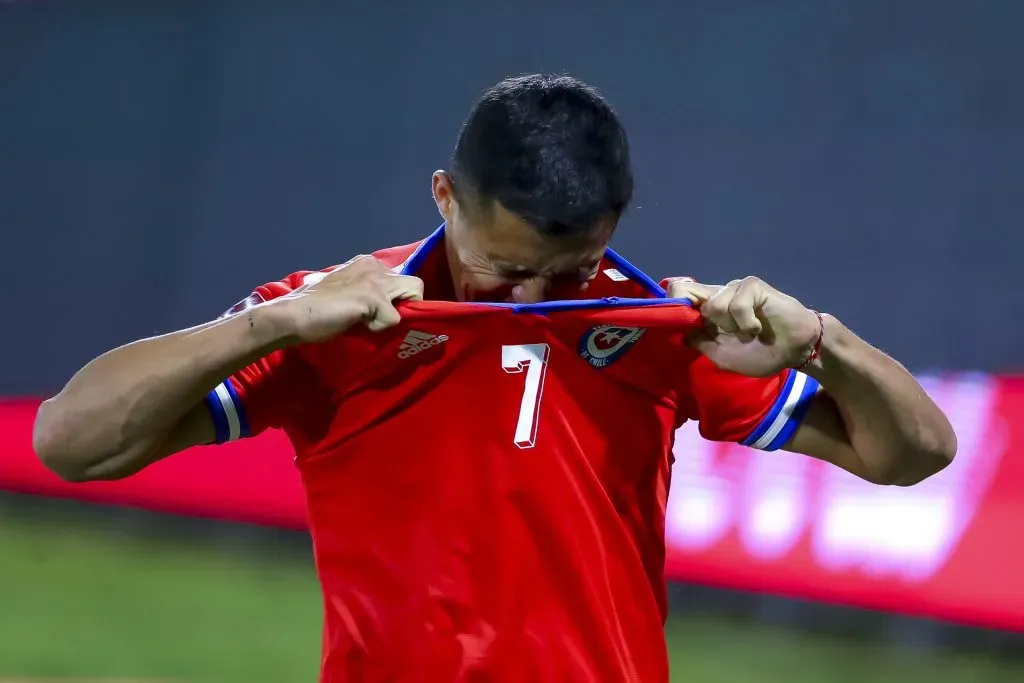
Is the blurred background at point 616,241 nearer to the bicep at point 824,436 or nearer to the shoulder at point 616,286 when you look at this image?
the bicep at point 824,436

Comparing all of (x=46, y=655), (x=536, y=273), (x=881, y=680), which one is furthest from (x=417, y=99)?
(x=536, y=273)

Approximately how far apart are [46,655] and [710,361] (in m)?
1.85

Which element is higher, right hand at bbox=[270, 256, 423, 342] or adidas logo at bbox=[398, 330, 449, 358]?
right hand at bbox=[270, 256, 423, 342]

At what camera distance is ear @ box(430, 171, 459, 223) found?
1101 millimetres

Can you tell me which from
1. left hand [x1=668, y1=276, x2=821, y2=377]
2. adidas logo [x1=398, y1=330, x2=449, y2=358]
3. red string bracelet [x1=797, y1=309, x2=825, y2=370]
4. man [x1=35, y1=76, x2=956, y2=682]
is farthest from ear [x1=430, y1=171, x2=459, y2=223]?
red string bracelet [x1=797, y1=309, x2=825, y2=370]

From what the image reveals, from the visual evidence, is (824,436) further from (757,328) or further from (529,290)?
(529,290)

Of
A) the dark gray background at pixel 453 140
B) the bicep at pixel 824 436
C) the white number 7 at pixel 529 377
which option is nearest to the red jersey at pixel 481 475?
the white number 7 at pixel 529 377

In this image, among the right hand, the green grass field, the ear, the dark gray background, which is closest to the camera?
the right hand

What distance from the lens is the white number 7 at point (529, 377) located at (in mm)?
1055

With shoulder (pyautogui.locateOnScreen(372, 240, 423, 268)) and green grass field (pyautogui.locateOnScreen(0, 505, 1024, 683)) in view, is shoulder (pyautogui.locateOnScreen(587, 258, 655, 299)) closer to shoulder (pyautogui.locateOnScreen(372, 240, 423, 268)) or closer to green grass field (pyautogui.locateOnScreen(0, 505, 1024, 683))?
shoulder (pyautogui.locateOnScreen(372, 240, 423, 268))

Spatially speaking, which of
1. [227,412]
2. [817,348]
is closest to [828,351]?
[817,348]

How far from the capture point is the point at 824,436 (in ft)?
3.69

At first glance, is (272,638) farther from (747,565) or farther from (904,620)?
(904,620)

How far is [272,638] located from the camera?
243 centimetres
